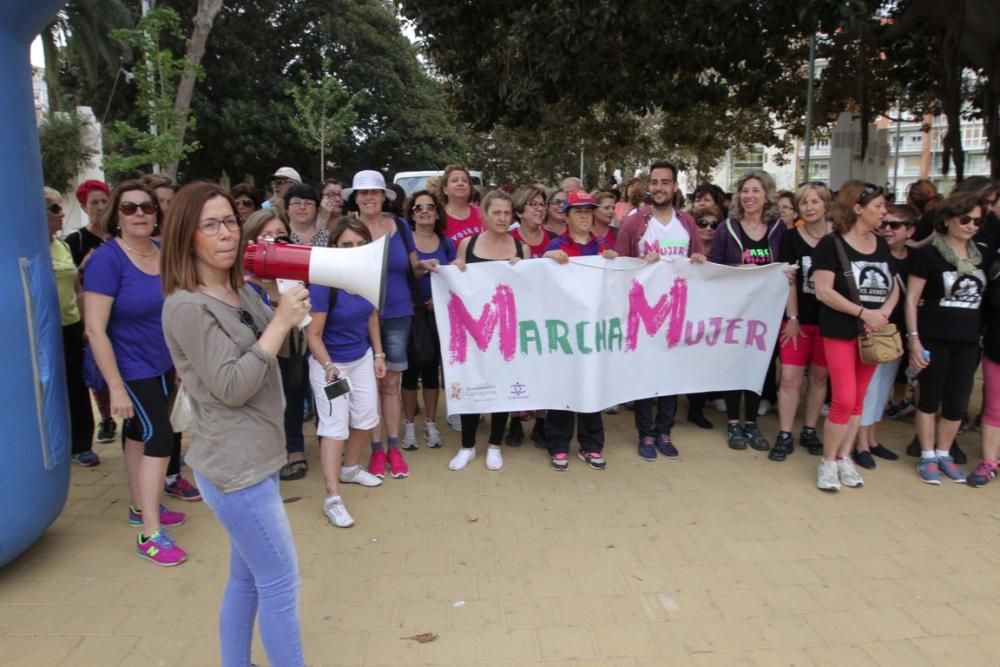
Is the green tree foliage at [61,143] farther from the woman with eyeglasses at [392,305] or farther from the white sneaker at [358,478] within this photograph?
the white sneaker at [358,478]

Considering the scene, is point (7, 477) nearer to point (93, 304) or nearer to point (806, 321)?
point (93, 304)

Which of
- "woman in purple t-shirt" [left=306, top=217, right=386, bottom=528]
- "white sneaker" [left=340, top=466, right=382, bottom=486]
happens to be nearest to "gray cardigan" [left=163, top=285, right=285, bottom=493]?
"woman in purple t-shirt" [left=306, top=217, right=386, bottom=528]

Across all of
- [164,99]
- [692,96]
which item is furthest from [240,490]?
[164,99]

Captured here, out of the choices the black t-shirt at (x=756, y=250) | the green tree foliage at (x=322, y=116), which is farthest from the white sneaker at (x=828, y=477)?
the green tree foliage at (x=322, y=116)

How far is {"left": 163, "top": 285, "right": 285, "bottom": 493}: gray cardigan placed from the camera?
6.89 feet

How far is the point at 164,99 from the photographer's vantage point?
13.6 metres

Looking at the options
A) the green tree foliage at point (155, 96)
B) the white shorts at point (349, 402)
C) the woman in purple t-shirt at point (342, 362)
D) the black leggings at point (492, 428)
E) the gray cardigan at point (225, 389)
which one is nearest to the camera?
the gray cardigan at point (225, 389)

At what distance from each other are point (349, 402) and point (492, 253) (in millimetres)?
1454

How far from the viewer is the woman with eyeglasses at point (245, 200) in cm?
580

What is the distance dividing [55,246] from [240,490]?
3519mm

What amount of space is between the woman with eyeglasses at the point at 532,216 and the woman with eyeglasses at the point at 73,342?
3077mm

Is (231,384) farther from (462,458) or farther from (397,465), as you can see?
(462,458)

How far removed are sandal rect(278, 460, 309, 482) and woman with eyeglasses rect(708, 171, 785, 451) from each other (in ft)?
10.2

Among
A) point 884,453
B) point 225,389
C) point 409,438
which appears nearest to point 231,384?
point 225,389
